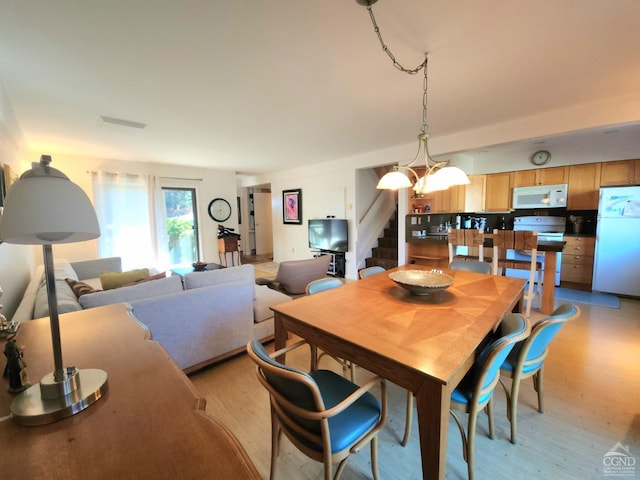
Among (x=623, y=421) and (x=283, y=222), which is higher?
(x=283, y=222)

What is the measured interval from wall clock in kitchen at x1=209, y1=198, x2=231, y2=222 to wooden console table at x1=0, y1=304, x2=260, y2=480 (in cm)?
579

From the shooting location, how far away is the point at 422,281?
78.8 inches

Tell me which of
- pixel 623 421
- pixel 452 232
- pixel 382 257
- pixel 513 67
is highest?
pixel 513 67

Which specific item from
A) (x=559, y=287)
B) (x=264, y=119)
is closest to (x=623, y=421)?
(x=559, y=287)

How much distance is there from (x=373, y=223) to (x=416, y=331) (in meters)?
4.63

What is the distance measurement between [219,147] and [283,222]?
2974mm

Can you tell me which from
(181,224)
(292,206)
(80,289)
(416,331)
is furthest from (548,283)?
(181,224)

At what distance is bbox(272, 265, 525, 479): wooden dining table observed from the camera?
1015mm

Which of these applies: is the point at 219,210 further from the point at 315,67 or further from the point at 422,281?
the point at 422,281

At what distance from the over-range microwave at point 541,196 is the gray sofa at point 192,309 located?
16.4 ft

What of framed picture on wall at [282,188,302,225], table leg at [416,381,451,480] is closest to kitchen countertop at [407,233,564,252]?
framed picture on wall at [282,188,302,225]

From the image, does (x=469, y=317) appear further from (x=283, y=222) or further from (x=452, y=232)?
(x=283, y=222)

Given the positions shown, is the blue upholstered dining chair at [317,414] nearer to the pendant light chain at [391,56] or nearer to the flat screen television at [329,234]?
the pendant light chain at [391,56]

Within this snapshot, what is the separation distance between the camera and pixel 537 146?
15.8 feet
